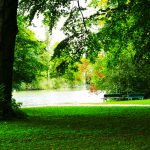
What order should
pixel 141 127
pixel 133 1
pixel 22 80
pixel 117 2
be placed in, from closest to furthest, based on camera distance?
1. pixel 141 127
2. pixel 133 1
3. pixel 117 2
4. pixel 22 80

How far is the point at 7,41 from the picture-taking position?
51.2 ft

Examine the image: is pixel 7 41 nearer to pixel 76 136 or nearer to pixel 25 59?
pixel 76 136

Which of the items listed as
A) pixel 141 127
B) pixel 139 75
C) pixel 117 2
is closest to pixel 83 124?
pixel 141 127

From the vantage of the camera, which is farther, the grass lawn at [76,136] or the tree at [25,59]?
the tree at [25,59]

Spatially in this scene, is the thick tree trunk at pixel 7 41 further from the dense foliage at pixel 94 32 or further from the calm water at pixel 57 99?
the calm water at pixel 57 99

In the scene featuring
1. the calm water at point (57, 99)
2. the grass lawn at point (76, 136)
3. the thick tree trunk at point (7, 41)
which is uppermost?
the thick tree trunk at point (7, 41)

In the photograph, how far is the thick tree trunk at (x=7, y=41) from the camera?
15469 millimetres

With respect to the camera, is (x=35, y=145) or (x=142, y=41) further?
(x=142, y=41)

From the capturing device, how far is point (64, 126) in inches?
505

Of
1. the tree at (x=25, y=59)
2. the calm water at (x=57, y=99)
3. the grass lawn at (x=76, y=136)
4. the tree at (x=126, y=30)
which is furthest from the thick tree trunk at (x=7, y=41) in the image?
the calm water at (x=57, y=99)

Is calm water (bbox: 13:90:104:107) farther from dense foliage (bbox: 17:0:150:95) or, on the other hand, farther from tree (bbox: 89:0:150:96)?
dense foliage (bbox: 17:0:150:95)

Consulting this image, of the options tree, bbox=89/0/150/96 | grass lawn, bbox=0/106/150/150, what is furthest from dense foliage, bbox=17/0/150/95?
grass lawn, bbox=0/106/150/150

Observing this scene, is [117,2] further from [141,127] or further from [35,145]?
[35,145]

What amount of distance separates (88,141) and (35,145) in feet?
4.23
